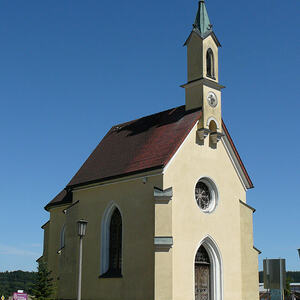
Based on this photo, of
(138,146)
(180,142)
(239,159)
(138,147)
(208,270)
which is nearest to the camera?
(180,142)

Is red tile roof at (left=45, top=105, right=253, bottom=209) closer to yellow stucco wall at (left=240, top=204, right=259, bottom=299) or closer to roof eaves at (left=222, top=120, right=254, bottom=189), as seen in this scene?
roof eaves at (left=222, top=120, right=254, bottom=189)

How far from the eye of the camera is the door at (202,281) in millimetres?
26547

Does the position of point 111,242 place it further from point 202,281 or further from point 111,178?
point 202,281

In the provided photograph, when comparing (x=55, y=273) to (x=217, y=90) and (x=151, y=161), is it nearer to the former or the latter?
(x=151, y=161)

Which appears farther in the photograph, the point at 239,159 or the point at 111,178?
the point at 239,159

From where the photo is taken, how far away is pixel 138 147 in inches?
1145

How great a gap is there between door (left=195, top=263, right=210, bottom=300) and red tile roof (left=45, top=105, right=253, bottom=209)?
20.6 feet

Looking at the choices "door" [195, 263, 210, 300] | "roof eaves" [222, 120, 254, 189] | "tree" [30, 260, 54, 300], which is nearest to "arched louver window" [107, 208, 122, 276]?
"tree" [30, 260, 54, 300]

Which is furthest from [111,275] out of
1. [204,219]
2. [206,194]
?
[206,194]

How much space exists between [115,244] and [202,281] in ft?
17.6

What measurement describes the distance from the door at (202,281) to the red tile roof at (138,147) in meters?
6.29

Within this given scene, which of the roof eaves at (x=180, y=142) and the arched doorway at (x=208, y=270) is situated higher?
the roof eaves at (x=180, y=142)

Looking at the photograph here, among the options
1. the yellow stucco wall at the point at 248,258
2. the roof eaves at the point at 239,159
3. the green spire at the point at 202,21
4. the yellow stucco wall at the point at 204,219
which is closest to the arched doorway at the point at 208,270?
the yellow stucco wall at the point at 204,219

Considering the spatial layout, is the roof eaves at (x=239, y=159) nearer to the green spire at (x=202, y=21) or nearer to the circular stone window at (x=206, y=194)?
the circular stone window at (x=206, y=194)
